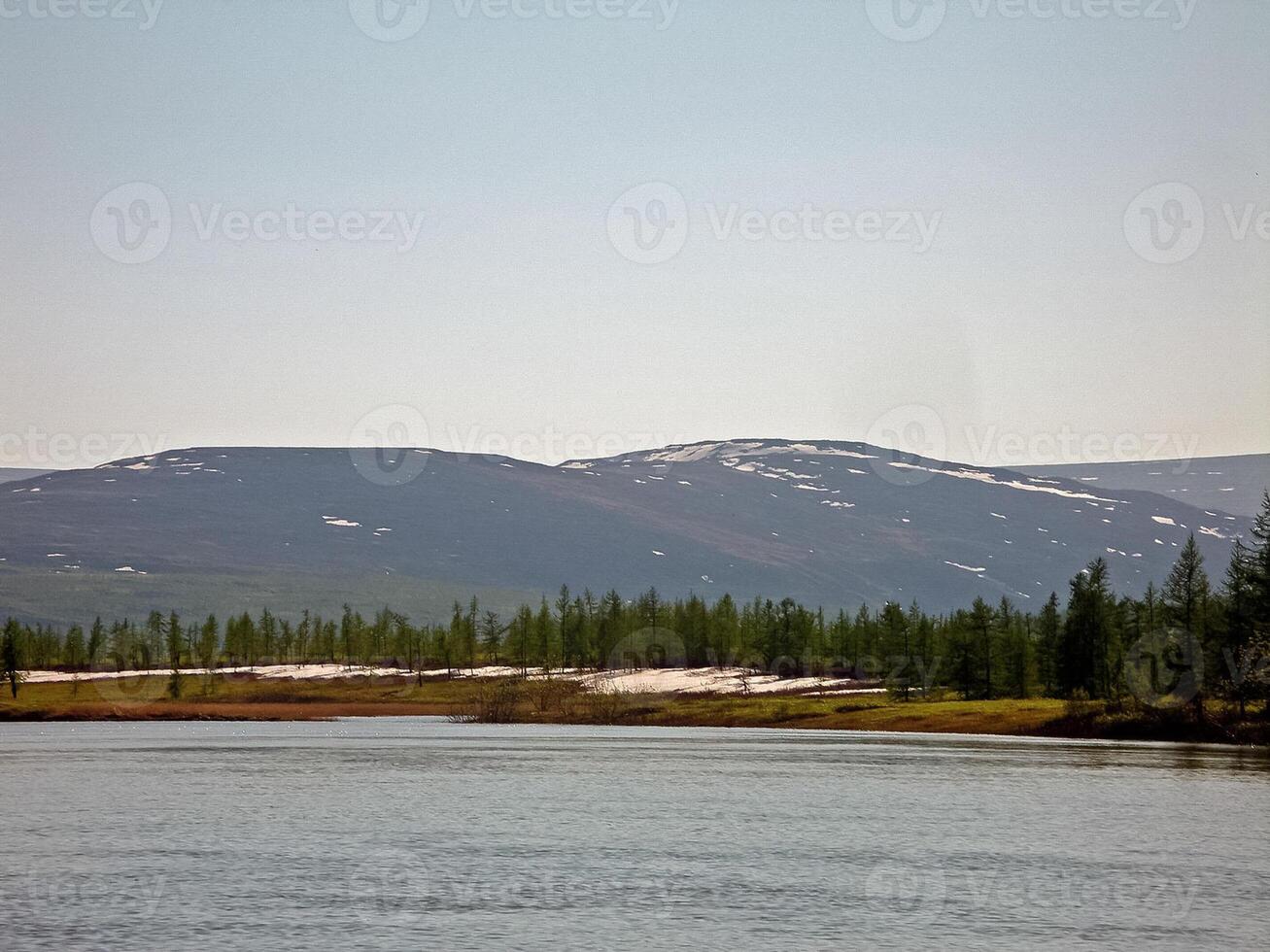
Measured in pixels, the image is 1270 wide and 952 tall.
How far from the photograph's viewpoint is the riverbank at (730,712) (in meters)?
114

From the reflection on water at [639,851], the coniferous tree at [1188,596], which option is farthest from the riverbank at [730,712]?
the reflection on water at [639,851]

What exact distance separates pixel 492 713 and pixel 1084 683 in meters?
63.2

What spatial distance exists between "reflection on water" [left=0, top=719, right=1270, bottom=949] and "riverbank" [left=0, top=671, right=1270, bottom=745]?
1249 centimetres

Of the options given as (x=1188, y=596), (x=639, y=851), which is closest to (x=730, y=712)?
(x=1188, y=596)

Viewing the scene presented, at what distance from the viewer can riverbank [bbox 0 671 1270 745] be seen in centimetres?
11444

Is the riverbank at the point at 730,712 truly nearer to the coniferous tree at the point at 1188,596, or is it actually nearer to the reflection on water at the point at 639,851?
the coniferous tree at the point at 1188,596

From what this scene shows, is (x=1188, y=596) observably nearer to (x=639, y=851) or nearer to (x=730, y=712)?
(x=730, y=712)

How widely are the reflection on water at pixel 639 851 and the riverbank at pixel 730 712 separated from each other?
12495 millimetres

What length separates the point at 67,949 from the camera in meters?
36.7

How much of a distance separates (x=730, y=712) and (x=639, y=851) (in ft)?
330

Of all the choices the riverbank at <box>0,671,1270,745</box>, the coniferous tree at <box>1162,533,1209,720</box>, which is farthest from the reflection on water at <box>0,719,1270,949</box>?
the coniferous tree at <box>1162,533,1209,720</box>

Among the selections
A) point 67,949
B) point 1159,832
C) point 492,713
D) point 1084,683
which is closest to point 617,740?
point 492,713

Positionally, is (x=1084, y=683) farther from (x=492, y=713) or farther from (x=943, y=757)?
(x=492, y=713)

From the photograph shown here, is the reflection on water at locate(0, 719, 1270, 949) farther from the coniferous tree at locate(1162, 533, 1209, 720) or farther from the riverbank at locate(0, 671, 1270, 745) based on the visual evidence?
the coniferous tree at locate(1162, 533, 1209, 720)
